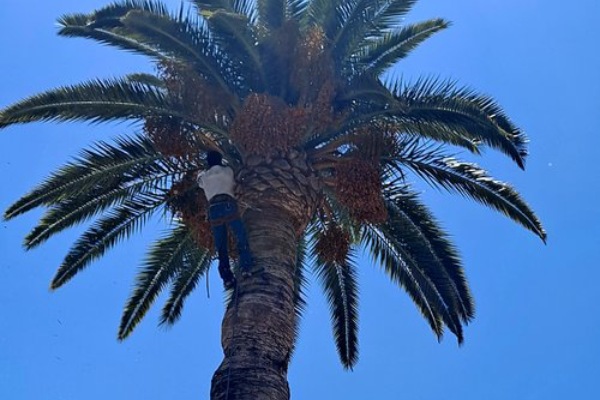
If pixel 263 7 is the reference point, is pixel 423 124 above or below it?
below

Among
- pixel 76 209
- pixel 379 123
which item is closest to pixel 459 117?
pixel 379 123

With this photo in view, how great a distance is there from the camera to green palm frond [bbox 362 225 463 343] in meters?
12.9

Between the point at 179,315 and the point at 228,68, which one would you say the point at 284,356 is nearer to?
the point at 228,68

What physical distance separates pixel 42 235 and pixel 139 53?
119 inches

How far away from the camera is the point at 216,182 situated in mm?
10562

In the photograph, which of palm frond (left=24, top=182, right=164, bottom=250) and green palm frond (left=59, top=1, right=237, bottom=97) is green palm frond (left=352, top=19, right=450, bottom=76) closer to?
green palm frond (left=59, top=1, right=237, bottom=97)

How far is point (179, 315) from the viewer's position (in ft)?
47.5

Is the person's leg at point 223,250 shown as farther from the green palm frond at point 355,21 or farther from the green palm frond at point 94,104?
the green palm frond at point 355,21

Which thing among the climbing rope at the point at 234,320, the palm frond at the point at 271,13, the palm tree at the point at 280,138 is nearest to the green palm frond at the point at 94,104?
the palm tree at the point at 280,138

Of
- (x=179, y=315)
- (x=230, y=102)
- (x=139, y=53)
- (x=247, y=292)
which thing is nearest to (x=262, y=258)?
(x=247, y=292)

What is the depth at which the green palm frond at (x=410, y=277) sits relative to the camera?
12930mm

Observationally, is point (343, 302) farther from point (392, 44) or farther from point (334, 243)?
point (392, 44)

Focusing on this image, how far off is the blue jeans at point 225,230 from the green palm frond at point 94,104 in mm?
1590

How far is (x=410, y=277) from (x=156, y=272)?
3841 mm
